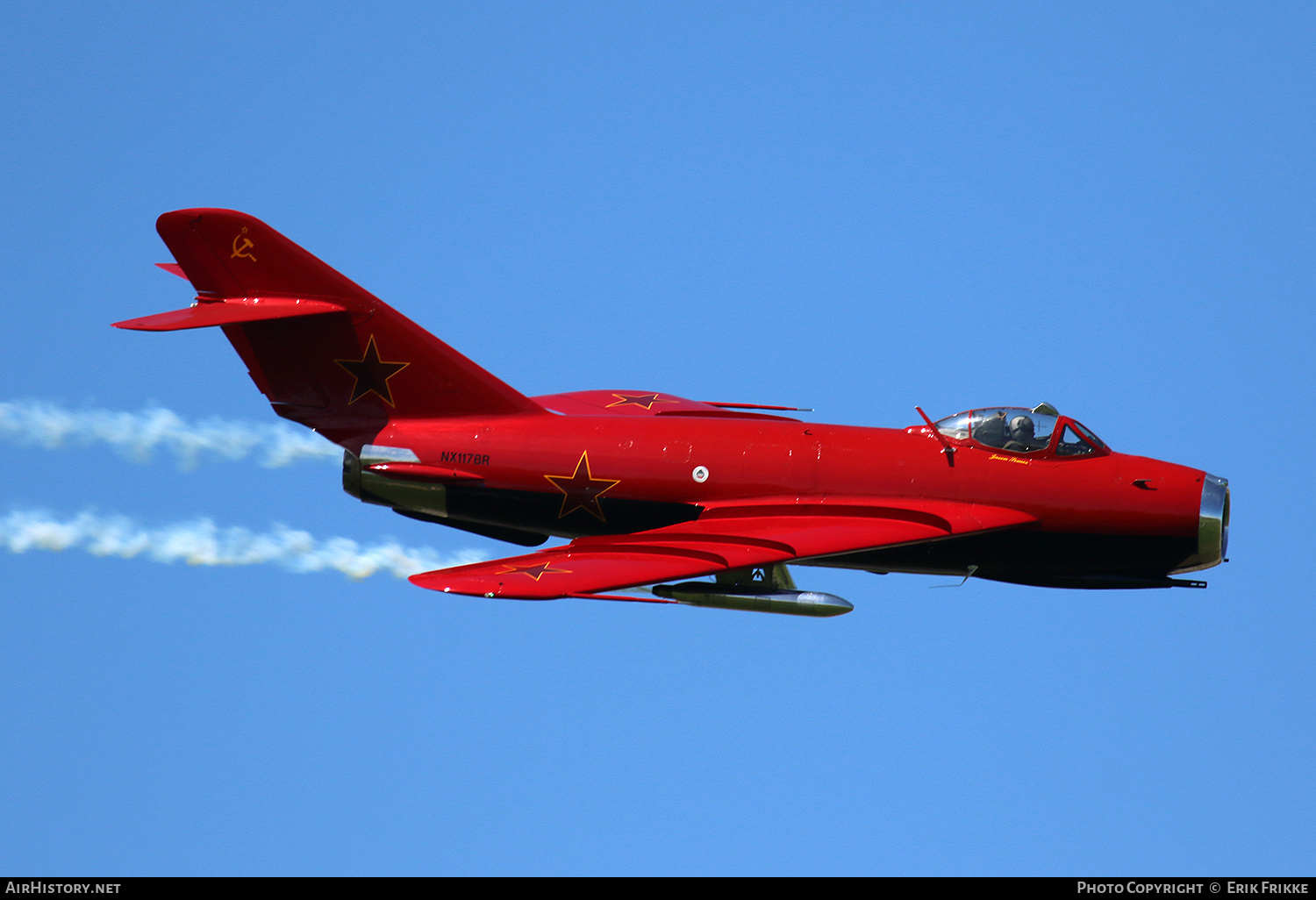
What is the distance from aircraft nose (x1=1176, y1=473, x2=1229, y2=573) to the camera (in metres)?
21.1

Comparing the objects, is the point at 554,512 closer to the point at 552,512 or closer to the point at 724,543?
the point at 552,512

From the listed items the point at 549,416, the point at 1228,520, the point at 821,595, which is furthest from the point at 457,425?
the point at 1228,520

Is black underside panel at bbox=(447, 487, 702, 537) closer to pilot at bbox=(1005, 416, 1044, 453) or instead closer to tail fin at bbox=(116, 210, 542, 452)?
tail fin at bbox=(116, 210, 542, 452)

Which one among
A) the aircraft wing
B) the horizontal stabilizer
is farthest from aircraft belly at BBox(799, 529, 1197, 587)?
the horizontal stabilizer

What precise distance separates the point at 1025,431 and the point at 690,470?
4.69 m

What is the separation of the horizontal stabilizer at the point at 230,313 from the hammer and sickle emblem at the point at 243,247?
0.61 meters

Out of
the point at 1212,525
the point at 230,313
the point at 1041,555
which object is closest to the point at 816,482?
the point at 1041,555

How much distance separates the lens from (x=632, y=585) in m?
18.8

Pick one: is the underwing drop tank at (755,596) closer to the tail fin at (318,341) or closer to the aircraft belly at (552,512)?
the aircraft belly at (552,512)

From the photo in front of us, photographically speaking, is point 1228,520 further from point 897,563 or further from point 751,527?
point 751,527

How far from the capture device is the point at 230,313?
71.9ft

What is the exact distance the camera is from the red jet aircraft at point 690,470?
2108 centimetres

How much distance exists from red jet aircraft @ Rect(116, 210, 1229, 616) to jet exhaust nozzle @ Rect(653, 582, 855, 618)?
Answer: 0.03 m

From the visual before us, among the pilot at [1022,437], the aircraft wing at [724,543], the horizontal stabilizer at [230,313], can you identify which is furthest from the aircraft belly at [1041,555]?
the horizontal stabilizer at [230,313]
